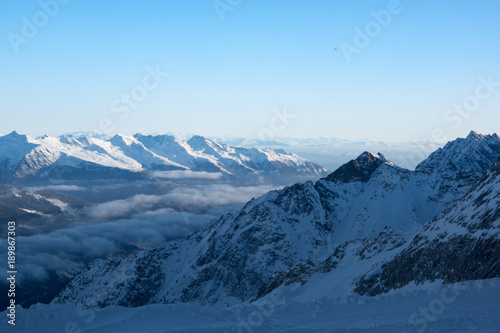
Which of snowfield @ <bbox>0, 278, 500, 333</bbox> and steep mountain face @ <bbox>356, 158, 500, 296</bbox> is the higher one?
snowfield @ <bbox>0, 278, 500, 333</bbox>

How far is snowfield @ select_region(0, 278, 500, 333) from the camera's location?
110 feet

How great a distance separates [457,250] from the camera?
2697 inches

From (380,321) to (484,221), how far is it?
46160mm

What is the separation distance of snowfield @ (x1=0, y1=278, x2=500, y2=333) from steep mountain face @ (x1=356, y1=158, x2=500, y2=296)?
19.6 metres

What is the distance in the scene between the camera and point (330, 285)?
9462cm

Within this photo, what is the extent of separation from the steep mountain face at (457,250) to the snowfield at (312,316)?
19642mm

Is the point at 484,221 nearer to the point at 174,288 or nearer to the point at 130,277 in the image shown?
the point at 174,288

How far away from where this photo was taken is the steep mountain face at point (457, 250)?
6085 centimetres

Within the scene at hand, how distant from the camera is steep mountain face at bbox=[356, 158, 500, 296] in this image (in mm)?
60847

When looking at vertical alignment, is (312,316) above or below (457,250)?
above

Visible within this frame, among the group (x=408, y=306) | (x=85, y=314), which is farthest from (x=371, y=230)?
(x=85, y=314)

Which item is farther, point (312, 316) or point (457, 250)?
point (457, 250)

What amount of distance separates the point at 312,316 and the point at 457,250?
4178 centimetres

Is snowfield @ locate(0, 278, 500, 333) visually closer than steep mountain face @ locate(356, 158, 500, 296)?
Yes
